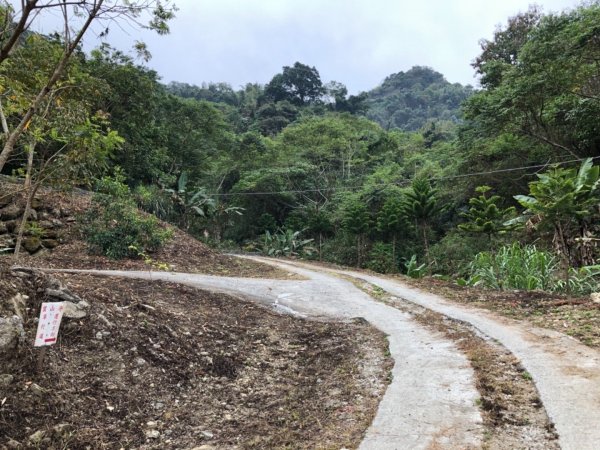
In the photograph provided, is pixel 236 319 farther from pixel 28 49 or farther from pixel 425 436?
pixel 28 49

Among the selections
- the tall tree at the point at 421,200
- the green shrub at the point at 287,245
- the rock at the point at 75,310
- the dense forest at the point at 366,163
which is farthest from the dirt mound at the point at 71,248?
the green shrub at the point at 287,245

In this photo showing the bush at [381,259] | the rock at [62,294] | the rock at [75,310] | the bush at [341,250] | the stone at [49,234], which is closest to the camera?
the rock at [75,310]

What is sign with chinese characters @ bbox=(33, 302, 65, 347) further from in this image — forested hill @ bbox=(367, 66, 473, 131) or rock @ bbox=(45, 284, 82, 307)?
forested hill @ bbox=(367, 66, 473, 131)

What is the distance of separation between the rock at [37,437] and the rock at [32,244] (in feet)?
34.5

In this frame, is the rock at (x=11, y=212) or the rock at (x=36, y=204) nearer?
the rock at (x=11, y=212)

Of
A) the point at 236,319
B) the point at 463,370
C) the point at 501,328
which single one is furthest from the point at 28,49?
the point at 501,328

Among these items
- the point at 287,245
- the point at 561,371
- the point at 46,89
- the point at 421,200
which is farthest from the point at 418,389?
the point at 287,245

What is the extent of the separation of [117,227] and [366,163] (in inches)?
803

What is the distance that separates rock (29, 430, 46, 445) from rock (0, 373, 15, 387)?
0.56 metres

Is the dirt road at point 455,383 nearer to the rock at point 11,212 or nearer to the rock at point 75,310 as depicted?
the rock at point 75,310

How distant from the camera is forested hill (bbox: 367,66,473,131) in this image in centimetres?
6804

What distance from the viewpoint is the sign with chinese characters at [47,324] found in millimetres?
3416

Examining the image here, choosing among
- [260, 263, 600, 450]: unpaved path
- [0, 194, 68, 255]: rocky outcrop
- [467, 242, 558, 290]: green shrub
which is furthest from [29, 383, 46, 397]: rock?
[467, 242, 558, 290]: green shrub

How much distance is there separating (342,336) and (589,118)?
40.7ft
